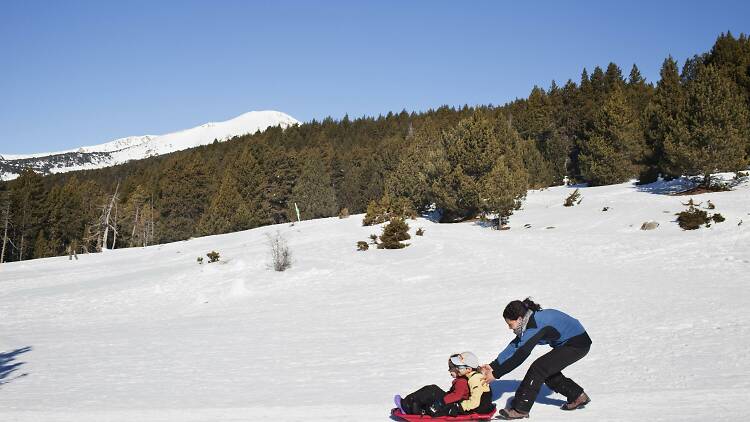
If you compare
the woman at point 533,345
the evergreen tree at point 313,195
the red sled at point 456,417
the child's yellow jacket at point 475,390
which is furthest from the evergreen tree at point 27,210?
the woman at point 533,345

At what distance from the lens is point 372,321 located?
568 inches

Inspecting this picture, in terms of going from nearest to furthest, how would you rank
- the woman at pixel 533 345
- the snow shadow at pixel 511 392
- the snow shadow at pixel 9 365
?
the woman at pixel 533 345 → the snow shadow at pixel 511 392 → the snow shadow at pixel 9 365

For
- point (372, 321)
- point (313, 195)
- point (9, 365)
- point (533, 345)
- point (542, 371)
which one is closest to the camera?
point (533, 345)

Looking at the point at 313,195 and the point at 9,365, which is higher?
the point at 313,195

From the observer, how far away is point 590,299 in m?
14.5

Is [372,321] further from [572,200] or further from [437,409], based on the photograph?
[572,200]

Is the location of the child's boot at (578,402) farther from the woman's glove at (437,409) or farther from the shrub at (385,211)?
the shrub at (385,211)

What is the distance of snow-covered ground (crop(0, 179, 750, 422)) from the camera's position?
7.51 m

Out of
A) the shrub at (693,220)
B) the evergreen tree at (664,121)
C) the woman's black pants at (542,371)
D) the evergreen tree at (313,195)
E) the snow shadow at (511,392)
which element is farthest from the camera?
the evergreen tree at (313,195)

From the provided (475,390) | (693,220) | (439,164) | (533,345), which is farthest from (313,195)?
(533,345)

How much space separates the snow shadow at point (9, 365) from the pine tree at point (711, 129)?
102 feet

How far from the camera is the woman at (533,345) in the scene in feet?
19.2

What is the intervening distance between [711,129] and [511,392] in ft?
89.5

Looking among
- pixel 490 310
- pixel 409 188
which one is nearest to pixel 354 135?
pixel 409 188
